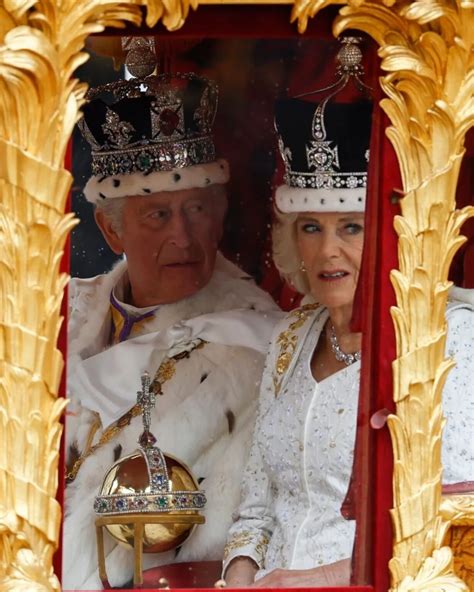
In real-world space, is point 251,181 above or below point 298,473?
above

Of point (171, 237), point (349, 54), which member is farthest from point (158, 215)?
point (349, 54)

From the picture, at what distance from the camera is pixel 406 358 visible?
4488 mm

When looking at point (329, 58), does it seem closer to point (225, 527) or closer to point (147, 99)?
point (147, 99)

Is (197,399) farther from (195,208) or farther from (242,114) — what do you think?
(242,114)

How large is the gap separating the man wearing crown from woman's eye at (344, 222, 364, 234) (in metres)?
0.35

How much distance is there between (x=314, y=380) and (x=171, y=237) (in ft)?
1.31

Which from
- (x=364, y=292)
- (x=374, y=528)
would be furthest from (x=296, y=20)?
(x=374, y=528)

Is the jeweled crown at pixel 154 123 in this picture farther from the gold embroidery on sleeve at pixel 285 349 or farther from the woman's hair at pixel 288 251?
the gold embroidery on sleeve at pixel 285 349

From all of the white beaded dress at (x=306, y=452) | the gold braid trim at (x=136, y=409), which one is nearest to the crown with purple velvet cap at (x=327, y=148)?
the white beaded dress at (x=306, y=452)

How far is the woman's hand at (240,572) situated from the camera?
185 inches

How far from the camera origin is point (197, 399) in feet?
16.6

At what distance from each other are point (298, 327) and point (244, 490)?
0.34 metres

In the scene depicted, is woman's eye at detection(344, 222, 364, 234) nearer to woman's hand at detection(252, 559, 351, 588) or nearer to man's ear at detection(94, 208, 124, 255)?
man's ear at detection(94, 208, 124, 255)

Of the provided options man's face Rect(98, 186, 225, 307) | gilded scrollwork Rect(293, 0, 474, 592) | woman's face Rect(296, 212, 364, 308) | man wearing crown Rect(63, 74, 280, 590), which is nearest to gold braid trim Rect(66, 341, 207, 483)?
man wearing crown Rect(63, 74, 280, 590)
